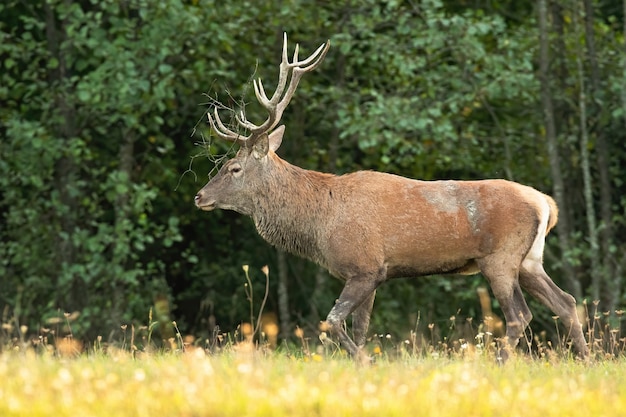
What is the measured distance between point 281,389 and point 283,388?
87 mm

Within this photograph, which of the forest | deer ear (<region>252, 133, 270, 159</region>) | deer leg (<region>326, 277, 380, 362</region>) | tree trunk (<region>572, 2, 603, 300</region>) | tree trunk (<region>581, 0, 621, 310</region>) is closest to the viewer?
deer leg (<region>326, 277, 380, 362</region>)

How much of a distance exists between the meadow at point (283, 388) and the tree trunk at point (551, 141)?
757 cm

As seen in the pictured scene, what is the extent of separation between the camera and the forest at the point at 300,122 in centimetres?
1376

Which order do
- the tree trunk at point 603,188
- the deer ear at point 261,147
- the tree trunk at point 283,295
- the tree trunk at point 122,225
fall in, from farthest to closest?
the tree trunk at point 283,295, the tree trunk at point 603,188, the tree trunk at point 122,225, the deer ear at point 261,147

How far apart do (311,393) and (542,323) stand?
984 cm

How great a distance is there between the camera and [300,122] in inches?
608

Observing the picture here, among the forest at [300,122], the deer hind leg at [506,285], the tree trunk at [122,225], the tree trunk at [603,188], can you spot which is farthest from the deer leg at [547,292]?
the tree trunk at [122,225]

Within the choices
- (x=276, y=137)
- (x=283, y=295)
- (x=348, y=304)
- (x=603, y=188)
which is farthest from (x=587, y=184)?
(x=348, y=304)

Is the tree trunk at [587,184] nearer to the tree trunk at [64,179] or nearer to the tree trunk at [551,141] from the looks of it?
the tree trunk at [551,141]

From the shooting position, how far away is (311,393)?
5238 mm

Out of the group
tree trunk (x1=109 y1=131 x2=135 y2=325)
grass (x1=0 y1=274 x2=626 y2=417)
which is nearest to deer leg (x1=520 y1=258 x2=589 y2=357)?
grass (x1=0 y1=274 x2=626 y2=417)

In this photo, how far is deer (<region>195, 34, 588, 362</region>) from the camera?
28.9 feet

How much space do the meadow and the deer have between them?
2.04 meters

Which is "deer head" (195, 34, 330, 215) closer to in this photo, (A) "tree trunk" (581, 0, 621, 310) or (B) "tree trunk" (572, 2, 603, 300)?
(B) "tree trunk" (572, 2, 603, 300)
